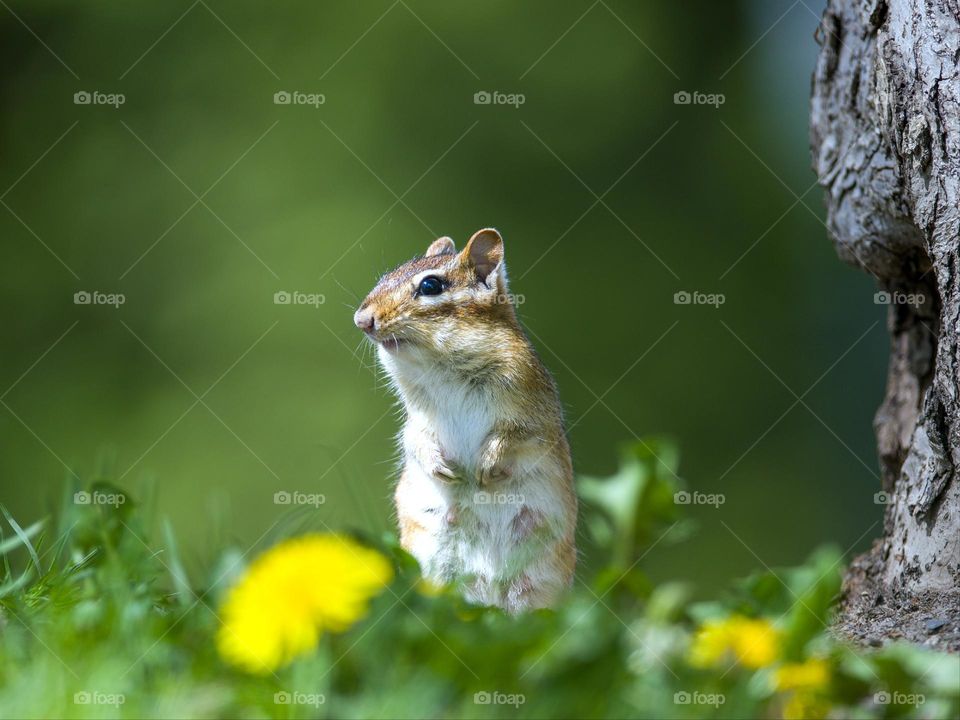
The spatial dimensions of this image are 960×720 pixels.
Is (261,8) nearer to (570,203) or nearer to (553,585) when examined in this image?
(570,203)

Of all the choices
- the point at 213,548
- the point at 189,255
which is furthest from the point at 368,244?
the point at 213,548

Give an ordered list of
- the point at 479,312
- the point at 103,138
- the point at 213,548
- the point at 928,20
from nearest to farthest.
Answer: the point at 213,548 < the point at 928,20 < the point at 479,312 < the point at 103,138

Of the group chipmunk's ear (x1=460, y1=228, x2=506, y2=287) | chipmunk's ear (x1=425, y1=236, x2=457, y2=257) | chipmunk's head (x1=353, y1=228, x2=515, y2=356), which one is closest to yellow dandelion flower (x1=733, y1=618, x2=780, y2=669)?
chipmunk's head (x1=353, y1=228, x2=515, y2=356)

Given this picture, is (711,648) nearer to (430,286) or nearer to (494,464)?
(494,464)

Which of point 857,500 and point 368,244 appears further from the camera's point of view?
point 857,500

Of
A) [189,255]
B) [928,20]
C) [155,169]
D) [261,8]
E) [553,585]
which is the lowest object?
[553,585]

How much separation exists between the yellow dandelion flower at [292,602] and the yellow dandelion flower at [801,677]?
2.27 ft

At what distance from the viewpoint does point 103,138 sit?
6707mm

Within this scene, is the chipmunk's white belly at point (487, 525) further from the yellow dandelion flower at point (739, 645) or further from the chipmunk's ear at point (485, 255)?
the yellow dandelion flower at point (739, 645)

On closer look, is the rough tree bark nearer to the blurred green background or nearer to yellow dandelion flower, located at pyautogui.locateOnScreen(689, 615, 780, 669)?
yellow dandelion flower, located at pyautogui.locateOnScreen(689, 615, 780, 669)

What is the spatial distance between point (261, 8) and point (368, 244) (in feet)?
5.80

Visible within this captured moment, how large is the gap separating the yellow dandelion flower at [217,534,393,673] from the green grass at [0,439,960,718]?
41 mm

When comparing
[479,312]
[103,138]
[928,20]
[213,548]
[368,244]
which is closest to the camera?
[213,548]

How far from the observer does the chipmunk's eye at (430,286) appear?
137 inches
